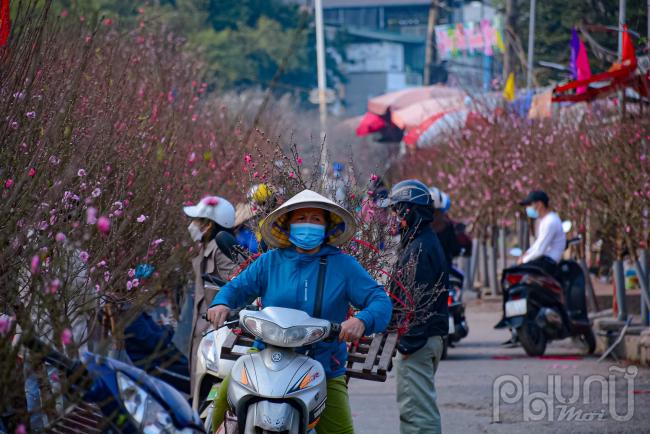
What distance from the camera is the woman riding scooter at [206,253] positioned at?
9.06 m

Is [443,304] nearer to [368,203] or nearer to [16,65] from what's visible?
[368,203]

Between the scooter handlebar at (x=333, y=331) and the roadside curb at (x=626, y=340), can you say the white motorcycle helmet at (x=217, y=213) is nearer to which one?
the scooter handlebar at (x=333, y=331)

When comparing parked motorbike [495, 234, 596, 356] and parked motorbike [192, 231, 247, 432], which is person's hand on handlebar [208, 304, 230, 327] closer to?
parked motorbike [192, 231, 247, 432]

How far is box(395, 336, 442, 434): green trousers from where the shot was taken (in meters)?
7.99

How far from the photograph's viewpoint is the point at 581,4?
3069 centimetres

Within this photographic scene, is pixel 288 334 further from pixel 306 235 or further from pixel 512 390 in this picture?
pixel 512 390

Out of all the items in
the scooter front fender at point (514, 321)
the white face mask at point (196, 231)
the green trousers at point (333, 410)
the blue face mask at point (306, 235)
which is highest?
the blue face mask at point (306, 235)

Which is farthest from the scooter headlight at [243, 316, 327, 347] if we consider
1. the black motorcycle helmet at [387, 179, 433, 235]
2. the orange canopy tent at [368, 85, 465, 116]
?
the orange canopy tent at [368, 85, 465, 116]

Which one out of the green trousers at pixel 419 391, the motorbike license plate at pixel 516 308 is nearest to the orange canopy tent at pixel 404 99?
the motorbike license plate at pixel 516 308

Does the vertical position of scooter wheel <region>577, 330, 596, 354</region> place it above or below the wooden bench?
below

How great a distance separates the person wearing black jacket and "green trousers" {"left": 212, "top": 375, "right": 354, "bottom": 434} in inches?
64.3

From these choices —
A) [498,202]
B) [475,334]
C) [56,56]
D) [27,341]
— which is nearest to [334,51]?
[498,202]

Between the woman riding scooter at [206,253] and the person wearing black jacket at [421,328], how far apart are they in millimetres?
1290

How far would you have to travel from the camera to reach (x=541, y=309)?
46.2ft
